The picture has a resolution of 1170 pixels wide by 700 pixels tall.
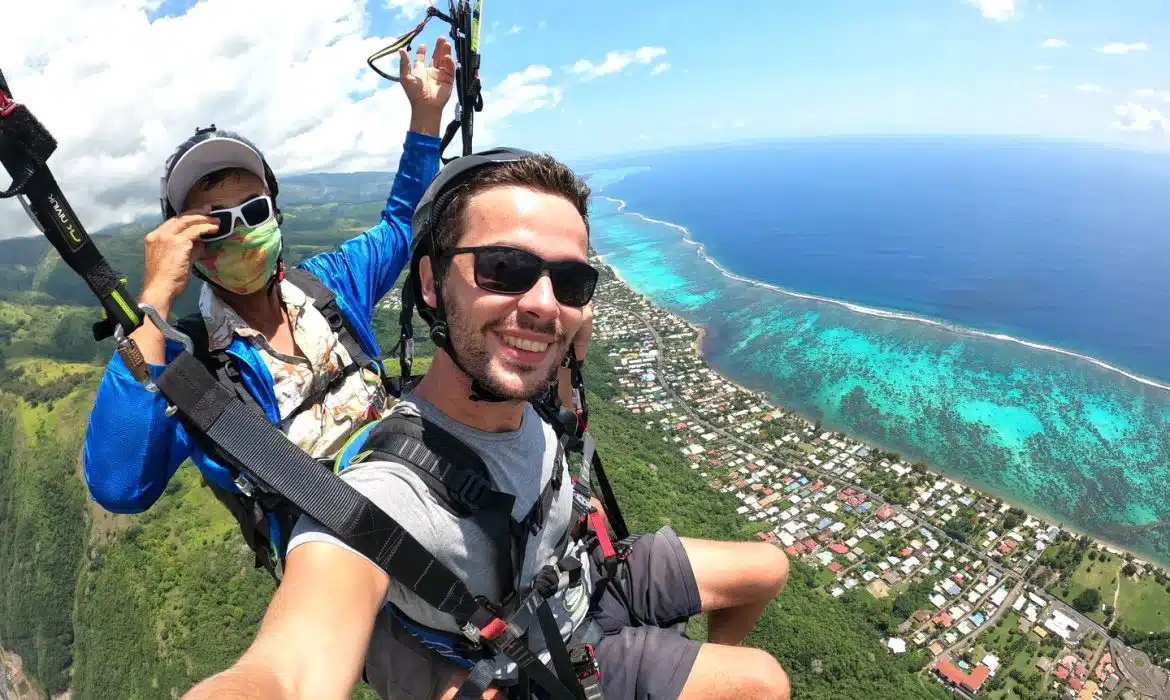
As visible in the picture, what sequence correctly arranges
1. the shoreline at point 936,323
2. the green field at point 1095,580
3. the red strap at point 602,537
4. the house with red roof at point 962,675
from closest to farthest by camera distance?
1. the red strap at point 602,537
2. the house with red roof at point 962,675
3. the green field at point 1095,580
4. the shoreline at point 936,323

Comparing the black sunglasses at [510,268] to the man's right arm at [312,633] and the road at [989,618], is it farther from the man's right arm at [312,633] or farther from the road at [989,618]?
the road at [989,618]

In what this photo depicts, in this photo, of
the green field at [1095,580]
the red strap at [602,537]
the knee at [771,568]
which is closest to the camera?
the red strap at [602,537]

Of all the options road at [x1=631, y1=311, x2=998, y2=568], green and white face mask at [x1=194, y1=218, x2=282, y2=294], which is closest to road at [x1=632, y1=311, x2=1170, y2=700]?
road at [x1=631, y1=311, x2=998, y2=568]

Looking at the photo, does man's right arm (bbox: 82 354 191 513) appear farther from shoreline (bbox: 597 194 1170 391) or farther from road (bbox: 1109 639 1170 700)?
shoreline (bbox: 597 194 1170 391)

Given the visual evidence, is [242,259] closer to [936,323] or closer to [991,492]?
[991,492]

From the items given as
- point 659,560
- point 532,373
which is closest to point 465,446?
point 532,373

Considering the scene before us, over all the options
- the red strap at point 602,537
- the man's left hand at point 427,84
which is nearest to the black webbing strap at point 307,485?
the red strap at point 602,537

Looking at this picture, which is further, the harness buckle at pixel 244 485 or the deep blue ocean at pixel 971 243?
the deep blue ocean at pixel 971 243
